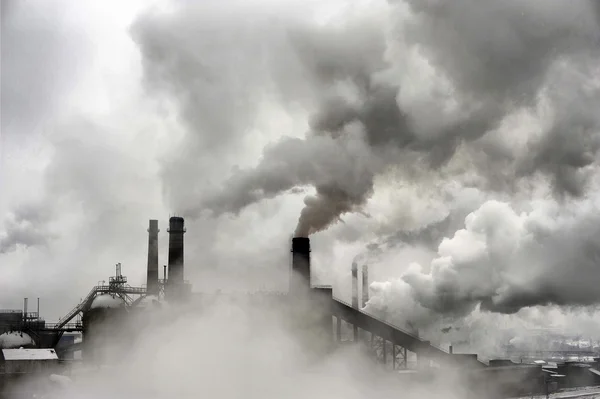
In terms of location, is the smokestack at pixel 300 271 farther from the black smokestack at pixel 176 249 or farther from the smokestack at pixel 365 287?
the smokestack at pixel 365 287

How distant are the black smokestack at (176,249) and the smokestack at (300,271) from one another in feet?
47.5

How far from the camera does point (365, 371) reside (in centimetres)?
5628

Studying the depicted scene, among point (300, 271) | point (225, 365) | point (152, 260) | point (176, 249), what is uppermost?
point (176, 249)

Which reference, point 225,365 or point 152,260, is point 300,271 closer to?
point 225,365

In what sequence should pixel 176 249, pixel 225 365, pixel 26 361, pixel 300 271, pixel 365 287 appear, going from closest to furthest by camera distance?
1. pixel 225 365
2. pixel 26 361
3. pixel 300 271
4. pixel 176 249
5. pixel 365 287

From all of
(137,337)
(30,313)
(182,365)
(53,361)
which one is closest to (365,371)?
(182,365)

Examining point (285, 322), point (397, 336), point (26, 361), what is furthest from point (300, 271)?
point (26, 361)

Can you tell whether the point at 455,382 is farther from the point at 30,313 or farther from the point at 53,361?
the point at 30,313

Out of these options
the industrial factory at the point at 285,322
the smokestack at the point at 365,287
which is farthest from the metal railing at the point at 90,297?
the smokestack at the point at 365,287

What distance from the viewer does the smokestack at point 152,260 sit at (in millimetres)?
69625

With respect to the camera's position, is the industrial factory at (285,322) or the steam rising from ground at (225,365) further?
the industrial factory at (285,322)

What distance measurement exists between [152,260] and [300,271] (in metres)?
21.9

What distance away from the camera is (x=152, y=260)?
232 ft

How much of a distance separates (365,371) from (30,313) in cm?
4066
